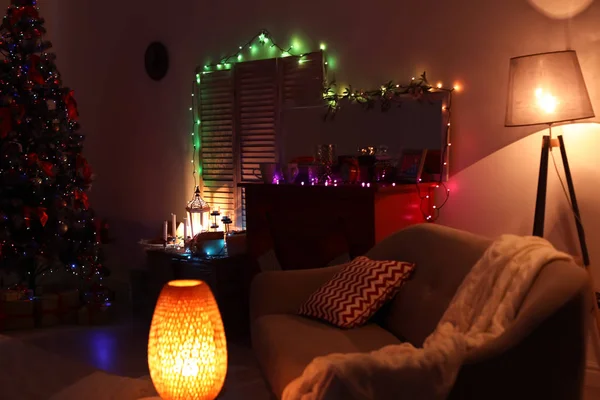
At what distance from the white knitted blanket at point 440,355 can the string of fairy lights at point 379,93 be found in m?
1.50

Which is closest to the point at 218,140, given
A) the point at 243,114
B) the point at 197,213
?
the point at 243,114

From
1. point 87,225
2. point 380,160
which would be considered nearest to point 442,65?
point 380,160

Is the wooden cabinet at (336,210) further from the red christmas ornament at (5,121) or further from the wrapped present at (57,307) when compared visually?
the red christmas ornament at (5,121)

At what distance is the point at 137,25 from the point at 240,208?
190 centimetres

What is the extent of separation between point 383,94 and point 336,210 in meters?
0.82

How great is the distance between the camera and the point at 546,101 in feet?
9.16

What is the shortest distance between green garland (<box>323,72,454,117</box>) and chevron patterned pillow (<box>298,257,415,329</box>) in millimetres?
1298

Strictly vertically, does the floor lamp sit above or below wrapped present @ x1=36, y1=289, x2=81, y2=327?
above

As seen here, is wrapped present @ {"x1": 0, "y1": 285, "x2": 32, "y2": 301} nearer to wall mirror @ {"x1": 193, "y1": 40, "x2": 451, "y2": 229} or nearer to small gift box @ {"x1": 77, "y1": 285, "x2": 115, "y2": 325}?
small gift box @ {"x1": 77, "y1": 285, "x2": 115, "y2": 325}

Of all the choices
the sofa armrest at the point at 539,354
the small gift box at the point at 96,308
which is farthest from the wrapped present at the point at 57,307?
the sofa armrest at the point at 539,354

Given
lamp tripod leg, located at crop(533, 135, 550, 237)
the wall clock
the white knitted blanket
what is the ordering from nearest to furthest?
the white knitted blanket, lamp tripod leg, located at crop(533, 135, 550, 237), the wall clock

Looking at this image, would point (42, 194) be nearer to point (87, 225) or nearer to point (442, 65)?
point (87, 225)

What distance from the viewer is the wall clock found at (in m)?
5.14

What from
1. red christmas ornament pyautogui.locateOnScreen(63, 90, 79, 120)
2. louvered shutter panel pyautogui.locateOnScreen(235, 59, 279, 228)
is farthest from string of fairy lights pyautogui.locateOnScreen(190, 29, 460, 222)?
red christmas ornament pyautogui.locateOnScreen(63, 90, 79, 120)
